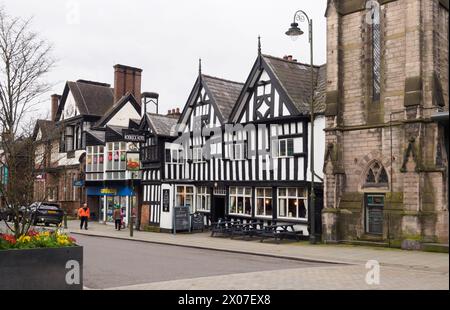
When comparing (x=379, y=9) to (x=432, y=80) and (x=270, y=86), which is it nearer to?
(x=432, y=80)

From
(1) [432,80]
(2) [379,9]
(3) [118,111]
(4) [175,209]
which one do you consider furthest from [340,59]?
(3) [118,111]

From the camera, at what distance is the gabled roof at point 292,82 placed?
24.6m

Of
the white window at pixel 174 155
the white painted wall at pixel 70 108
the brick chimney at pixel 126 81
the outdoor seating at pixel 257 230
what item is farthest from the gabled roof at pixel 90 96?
the outdoor seating at pixel 257 230

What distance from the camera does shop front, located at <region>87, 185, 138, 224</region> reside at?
116 ft

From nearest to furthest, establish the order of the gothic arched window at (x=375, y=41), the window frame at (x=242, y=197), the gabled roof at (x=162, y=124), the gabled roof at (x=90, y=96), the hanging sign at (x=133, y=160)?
the gothic arched window at (x=375, y=41) < the window frame at (x=242, y=197) < the hanging sign at (x=133, y=160) < the gabled roof at (x=162, y=124) < the gabled roof at (x=90, y=96)

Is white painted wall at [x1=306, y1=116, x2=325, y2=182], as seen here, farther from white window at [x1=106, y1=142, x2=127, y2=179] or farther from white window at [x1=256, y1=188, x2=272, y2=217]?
white window at [x1=106, y1=142, x2=127, y2=179]

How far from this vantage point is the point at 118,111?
42625 mm

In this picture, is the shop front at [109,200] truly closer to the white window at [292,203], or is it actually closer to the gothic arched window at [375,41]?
the white window at [292,203]

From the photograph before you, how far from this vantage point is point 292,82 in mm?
26062

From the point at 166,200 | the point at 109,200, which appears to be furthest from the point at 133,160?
the point at 109,200

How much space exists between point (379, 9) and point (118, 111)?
26.5 meters

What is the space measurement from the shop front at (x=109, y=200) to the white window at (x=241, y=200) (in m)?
8.72

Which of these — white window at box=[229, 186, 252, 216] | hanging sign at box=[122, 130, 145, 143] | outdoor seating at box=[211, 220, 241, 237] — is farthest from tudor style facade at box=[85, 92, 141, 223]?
outdoor seating at box=[211, 220, 241, 237]
